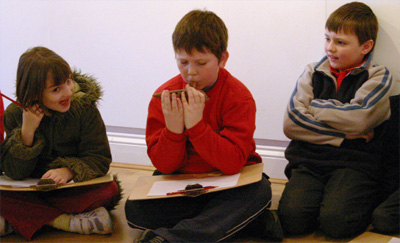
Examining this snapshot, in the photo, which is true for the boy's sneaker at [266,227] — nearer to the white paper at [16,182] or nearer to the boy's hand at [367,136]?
the boy's hand at [367,136]

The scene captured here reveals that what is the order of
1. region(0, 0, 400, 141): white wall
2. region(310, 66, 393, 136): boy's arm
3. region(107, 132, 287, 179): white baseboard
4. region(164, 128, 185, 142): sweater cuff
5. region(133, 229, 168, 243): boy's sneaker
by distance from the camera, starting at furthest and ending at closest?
1. region(107, 132, 287, 179): white baseboard
2. region(0, 0, 400, 141): white wall
3. region(310, 66, 393, 136): boy's arm
4. region(164, 128, 185, 142): sweater cuff
5. region(133, 229, 168, 243): boy's sneaker

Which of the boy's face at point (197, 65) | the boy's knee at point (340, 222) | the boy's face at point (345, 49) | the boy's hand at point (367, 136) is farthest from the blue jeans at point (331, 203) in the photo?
the boy's face at point (197, 65)

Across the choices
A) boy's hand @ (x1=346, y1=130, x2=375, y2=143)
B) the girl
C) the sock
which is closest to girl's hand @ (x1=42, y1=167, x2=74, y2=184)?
the girl

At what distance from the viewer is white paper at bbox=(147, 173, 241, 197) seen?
50.1 inches

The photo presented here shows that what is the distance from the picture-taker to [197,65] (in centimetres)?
128

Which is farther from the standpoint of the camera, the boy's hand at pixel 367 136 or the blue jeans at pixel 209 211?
the boy's hand at pixel 367 136

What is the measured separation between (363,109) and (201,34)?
21.6 inches

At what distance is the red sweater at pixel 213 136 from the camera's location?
128 centimetres

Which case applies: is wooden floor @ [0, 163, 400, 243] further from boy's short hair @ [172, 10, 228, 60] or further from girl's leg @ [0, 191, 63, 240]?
boy's short hair @ [172, 10, 228, 60]

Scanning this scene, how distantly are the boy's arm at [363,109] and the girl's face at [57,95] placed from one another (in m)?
0.77

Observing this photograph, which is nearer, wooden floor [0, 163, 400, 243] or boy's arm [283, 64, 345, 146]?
wooden floor [0, 163, 400, 243]

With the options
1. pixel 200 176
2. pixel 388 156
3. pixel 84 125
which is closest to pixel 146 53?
pixel 84 125

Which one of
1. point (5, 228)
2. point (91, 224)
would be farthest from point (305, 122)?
point (5, 228)

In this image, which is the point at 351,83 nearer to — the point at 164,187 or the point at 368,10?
the point at 368,10
